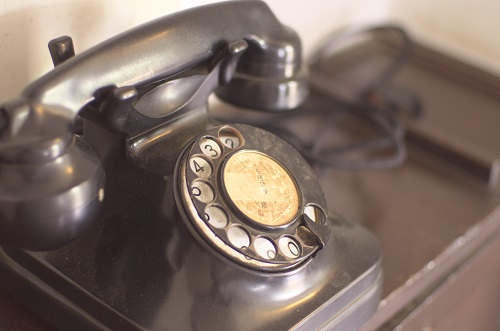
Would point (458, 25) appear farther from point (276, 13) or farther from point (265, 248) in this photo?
point (265, 248)

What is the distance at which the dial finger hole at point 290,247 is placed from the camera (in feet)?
1.89

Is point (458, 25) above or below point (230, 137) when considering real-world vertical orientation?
below

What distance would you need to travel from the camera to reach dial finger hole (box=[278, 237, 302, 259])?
1.89ft

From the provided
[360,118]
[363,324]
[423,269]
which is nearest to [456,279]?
[423,269]

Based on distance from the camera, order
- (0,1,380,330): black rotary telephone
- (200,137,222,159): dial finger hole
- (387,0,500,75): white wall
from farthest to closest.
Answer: (387,0,500,75): white wall → (200,137,222,159): dial finger hole → (0,1,380,330): black rotary telephone

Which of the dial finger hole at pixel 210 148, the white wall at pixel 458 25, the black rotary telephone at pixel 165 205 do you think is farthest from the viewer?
the white wall at pixel 458 25

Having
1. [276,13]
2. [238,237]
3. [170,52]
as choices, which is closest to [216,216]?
[238,237]

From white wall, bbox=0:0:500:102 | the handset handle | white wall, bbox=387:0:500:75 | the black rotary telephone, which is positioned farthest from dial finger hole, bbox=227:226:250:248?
white wall, bbox=387:0:500:75

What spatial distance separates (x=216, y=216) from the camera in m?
0.57

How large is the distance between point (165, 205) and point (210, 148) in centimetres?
8

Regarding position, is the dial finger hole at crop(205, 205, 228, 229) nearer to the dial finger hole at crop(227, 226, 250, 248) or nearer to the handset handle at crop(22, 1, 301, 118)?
the dial finger hole at crop(227, 226, 250, 248)

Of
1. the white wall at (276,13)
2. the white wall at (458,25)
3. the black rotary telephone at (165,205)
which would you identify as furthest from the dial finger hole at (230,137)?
the white wall at (458,25)

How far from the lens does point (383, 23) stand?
3.99 feet

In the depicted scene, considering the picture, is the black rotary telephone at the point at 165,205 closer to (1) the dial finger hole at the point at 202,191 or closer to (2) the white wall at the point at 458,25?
(1) the dial finger hole at the point at 202,191
